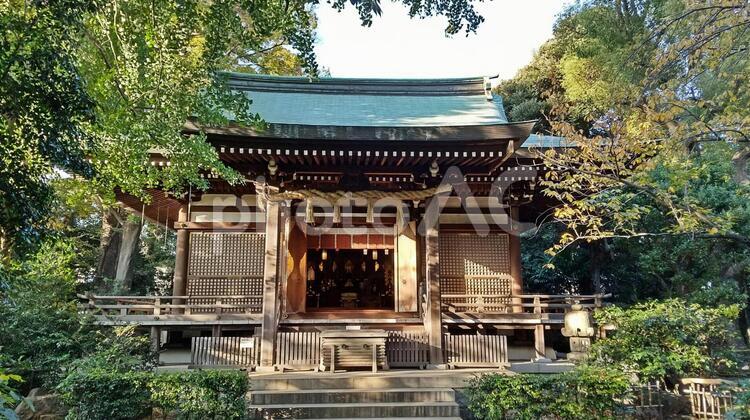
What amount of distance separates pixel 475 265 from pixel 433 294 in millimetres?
1930

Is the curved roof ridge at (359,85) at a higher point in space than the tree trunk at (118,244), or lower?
higher

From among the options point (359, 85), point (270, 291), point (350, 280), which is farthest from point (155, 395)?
point (350, 280)

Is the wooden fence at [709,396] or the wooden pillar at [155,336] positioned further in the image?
the wooden pillar at [155,336]

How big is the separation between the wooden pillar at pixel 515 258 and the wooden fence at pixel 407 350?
2524mm

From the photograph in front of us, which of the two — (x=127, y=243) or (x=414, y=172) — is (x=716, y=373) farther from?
(x=127, y=243)

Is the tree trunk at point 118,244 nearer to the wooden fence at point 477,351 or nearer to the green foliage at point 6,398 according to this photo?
the wooden fence at point 477,351

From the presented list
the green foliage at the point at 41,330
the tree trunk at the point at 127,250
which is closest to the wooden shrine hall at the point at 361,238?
the green foliage at the point at 41,330

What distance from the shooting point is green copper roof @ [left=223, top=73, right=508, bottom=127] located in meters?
10.7

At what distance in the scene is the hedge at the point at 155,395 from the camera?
5234 millimetres

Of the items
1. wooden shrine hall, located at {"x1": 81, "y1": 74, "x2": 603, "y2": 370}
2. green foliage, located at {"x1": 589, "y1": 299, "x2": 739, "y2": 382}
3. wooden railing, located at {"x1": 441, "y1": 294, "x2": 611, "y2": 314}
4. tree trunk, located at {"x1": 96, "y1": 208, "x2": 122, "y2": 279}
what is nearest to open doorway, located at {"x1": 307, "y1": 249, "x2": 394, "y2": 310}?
wooden shrine hall, located at {"x1": 81, "y1": 74, "x2": 603, "y2": 370}

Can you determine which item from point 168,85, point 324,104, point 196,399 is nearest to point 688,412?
point 196,399

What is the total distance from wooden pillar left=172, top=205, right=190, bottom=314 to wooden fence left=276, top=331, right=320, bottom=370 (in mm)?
2730

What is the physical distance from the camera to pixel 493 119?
1075cm

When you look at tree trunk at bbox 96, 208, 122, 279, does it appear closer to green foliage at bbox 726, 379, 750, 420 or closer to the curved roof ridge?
the curved roof ridge
